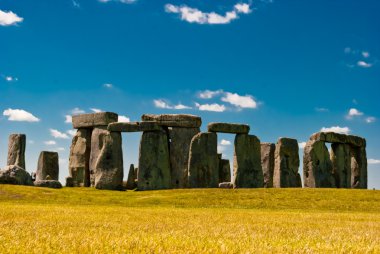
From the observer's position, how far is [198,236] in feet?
27.5

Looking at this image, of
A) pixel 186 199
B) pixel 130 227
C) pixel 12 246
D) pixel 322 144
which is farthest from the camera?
pixel 322 144

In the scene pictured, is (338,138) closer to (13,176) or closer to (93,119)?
(93,119)

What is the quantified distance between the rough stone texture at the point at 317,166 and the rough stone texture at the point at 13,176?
18.7 metres

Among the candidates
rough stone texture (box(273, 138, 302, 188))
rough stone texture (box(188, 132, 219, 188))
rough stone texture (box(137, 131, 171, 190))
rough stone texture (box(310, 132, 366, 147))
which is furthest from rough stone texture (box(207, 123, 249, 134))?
rough stone texture (box(310, 132, 366, 147))

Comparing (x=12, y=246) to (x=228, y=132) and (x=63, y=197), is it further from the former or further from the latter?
(x=228, y=132)

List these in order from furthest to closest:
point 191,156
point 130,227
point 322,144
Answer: point 322,144, point 191,156, point 130,227

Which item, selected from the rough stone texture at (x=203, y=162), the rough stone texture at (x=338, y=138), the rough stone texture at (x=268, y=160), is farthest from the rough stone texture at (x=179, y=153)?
the rough stone texture at (x=338, y=138)

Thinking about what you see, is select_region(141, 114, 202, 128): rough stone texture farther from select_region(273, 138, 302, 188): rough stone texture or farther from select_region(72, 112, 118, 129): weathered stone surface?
select_region(273, 138, 302, 188): rough stone texture

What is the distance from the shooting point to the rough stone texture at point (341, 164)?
37.6 m

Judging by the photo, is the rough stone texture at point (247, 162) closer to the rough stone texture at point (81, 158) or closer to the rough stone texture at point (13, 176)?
the rough stone texture at point (81, 158)

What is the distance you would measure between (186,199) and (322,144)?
14753mm

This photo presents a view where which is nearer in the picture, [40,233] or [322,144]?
[40,233]

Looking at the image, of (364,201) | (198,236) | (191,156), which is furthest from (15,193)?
(198,236)

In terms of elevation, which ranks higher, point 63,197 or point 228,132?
point 228,132
